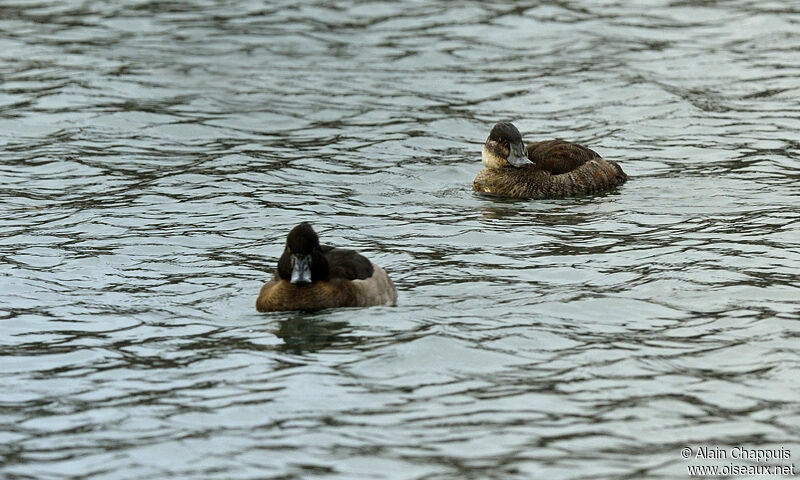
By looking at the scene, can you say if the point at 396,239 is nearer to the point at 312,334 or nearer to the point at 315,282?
the point at 315,282

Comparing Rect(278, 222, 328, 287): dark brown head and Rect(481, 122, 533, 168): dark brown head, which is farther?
Rect(481, 122, 533, 168): dark brown head

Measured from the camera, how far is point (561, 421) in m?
8.30

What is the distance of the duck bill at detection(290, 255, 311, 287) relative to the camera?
34.0 ft

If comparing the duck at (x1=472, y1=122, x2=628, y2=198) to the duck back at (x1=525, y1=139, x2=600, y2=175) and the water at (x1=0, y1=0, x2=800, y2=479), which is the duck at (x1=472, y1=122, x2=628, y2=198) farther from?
the water at (x1=0, y1=0, x2=800, y2=479)

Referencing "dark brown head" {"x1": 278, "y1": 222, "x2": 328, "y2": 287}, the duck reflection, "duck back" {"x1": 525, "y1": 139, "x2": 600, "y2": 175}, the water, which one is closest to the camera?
the water

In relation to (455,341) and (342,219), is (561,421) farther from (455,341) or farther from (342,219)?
(342,219)

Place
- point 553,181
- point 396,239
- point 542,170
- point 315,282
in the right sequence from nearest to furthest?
point 315,282 → point 396,239 → point 553,181 → point 542,170

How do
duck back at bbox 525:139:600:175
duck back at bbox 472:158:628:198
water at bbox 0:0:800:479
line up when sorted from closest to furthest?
1. water at bbox 0:0:800:479
2. duck back at bbox 472:158:628:198
3. duck back at bbox 525:139:600:175

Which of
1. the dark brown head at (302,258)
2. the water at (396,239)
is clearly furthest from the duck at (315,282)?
the water at (396,239)

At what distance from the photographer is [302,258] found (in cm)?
1041

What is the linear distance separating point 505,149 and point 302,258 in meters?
5.03

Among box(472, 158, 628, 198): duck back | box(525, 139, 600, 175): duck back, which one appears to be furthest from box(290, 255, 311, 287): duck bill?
box(525, 139, 600, 175): duck back

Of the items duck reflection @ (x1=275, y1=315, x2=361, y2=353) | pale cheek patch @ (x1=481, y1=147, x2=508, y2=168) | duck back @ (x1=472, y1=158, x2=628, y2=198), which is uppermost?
pale cheek patch @ (x1=481, y1=147, x2=508, y2=168)

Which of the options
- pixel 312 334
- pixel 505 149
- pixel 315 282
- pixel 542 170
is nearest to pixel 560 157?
pixel 542 170
